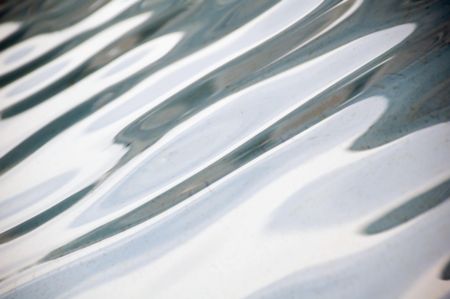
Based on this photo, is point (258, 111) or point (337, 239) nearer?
point (337, 239)

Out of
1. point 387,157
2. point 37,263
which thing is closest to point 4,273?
point 37,263

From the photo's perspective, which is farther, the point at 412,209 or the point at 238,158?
the point at 238,158

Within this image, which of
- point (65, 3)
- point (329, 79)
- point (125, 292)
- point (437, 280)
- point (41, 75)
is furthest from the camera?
point (65, 3)

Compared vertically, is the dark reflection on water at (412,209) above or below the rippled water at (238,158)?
below

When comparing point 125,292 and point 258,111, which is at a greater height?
point 258,111

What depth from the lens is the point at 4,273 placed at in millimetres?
876

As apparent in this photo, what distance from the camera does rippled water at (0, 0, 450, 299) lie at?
2.31 feet

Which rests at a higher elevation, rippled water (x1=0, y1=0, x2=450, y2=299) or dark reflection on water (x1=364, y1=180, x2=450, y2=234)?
rippled water (x1=0, y1=0, x2=450, y2=299)

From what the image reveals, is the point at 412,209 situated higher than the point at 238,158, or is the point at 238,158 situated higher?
the point at 238,158

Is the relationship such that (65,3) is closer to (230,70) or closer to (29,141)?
(29,141)

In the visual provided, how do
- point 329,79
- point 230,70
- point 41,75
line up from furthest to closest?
point 41,75 → point 230,70 → point 329,79

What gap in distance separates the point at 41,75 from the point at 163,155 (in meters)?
0.63

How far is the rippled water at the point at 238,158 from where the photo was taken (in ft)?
2.31

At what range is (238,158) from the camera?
3.00 ft
